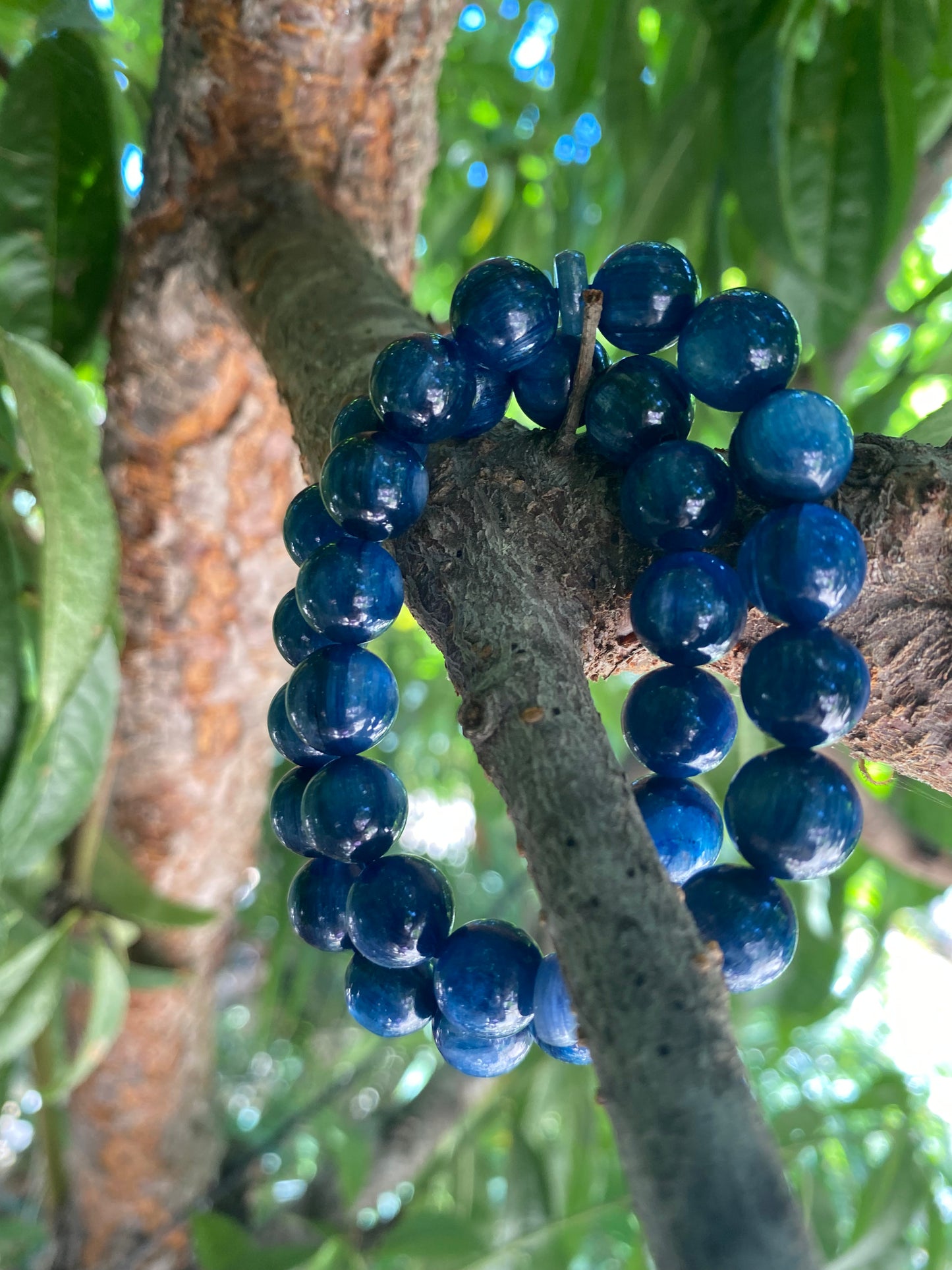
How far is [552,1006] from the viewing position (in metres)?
0.34

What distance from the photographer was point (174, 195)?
63 centimetres

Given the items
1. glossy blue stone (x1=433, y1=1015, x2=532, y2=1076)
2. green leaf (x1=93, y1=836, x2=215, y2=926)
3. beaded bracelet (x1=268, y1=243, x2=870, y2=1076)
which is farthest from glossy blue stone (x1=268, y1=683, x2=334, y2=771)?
green leaf (x1=93, y1=836, x2=215, y2=926)

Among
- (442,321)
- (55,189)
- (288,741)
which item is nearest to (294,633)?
(288,741)

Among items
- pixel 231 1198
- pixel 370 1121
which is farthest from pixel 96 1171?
pixel 370 1121

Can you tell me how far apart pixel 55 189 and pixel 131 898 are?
0.50 m

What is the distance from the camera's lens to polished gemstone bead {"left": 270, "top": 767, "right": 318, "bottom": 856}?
1.36 ft

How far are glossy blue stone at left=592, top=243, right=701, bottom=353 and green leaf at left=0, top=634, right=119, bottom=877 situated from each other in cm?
30

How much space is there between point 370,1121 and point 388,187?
1.01 metres

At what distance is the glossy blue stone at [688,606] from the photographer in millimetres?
342

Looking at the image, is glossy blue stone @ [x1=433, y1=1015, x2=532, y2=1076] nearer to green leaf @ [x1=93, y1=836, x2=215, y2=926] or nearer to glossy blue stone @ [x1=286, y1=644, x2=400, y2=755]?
glossy blue stone @ [x1=286, y1=644, x2=400, y2=755]

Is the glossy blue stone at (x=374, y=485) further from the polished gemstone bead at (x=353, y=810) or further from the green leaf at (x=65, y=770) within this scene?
the green leaf at (x=65, y=770)

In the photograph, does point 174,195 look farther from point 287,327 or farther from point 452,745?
point 452,745

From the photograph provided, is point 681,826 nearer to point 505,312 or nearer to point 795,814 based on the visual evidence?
point 795,814

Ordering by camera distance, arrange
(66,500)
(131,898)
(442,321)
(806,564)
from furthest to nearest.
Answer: (442,321) → (131,898) → (66,500) → (806,564)
